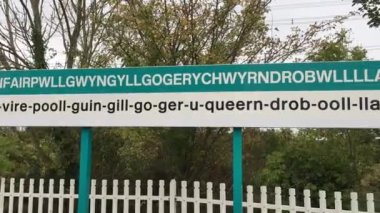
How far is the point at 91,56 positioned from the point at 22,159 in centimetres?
255

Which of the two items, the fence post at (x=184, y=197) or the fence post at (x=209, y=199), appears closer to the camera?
the fence post at (x=209, y=199)

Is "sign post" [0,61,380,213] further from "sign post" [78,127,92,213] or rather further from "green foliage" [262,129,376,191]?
"green foliage" [262,129,376,191]

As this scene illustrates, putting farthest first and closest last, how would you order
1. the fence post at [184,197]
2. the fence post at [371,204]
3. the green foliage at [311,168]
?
the green foliage at [311,168] < the fence post at [184,197] < the fence post at [371,204]

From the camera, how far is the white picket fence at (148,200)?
540 cm

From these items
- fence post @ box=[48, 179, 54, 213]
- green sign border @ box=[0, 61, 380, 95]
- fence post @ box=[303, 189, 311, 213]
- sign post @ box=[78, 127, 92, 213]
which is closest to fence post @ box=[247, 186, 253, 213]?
fence post @ box=[303, 189, 311, 213]

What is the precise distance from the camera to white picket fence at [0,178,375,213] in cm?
540

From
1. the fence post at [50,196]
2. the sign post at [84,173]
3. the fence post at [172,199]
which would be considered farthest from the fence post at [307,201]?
the fence post at [50,196]

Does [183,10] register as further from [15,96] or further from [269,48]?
[15,96]

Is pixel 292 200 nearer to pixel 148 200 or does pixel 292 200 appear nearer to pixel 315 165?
pixel 148 200

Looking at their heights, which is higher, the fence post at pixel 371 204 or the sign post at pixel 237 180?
the sign post at pixel 237 180

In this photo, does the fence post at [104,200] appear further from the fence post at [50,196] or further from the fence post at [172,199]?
the fence post at [172,199]

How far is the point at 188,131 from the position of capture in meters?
7.82

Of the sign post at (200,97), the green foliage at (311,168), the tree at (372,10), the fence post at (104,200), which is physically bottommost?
the fence post at (104,200)

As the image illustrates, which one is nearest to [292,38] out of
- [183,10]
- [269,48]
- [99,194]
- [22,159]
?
[269,48]
